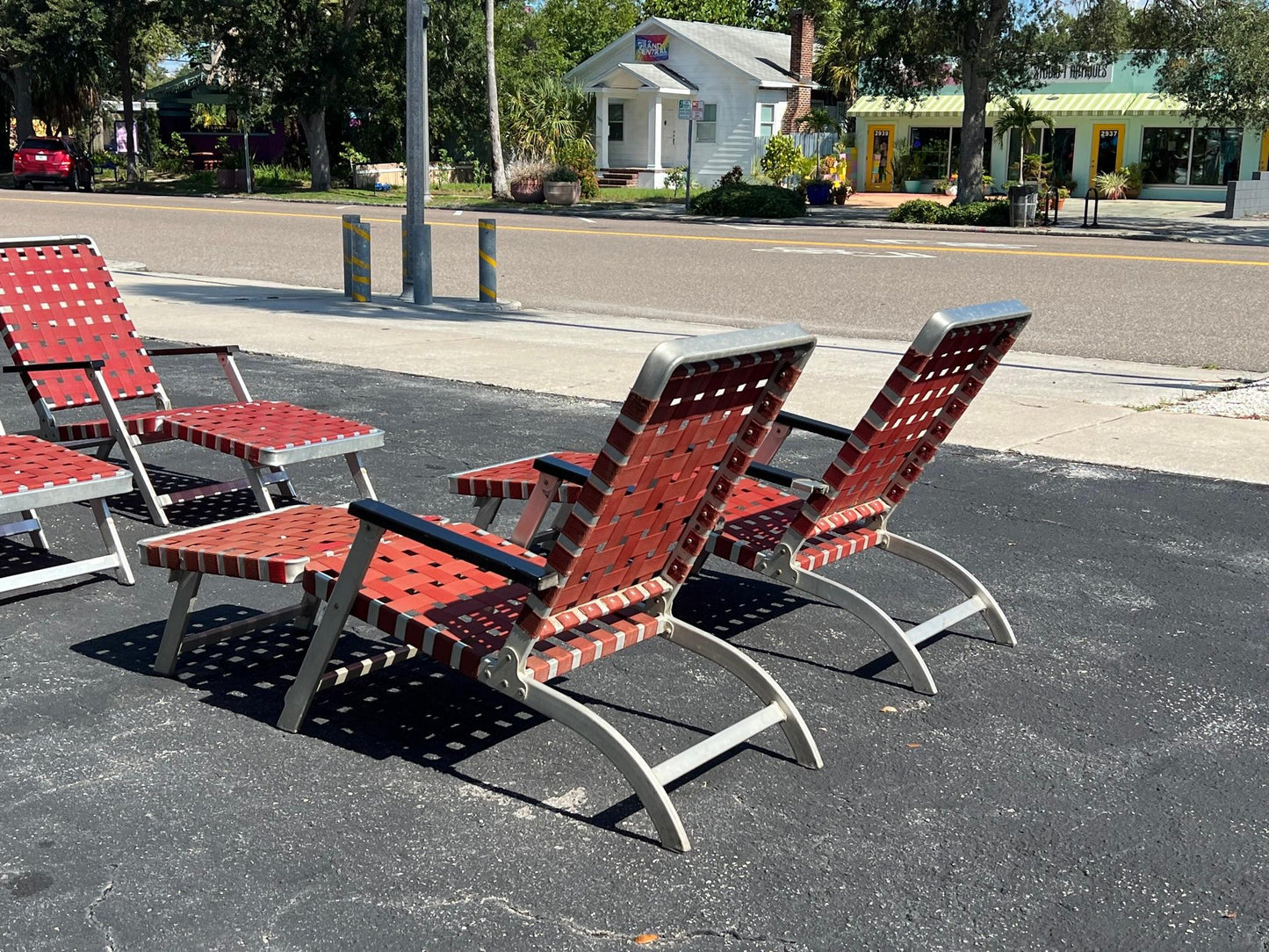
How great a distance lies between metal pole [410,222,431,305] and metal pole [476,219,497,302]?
0.56 metres

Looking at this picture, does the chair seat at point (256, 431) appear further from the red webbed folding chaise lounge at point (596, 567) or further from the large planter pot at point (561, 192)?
the large planter pot at point (561, 192)

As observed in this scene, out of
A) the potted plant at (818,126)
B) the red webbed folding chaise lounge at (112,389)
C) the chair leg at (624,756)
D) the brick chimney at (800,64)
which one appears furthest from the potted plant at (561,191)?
the chair leg at (624,756)

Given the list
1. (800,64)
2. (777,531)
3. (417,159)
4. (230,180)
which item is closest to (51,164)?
(230,180)

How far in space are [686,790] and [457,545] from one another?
90 centimetres

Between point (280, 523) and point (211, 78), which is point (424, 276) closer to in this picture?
point (280, 523)

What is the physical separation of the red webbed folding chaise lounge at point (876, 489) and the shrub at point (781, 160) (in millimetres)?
38864

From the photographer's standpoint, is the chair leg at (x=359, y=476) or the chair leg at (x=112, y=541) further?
the chair leg at (x=359, y=476)

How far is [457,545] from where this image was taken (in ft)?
11.4

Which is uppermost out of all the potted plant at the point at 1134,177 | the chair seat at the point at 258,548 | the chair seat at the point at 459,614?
the potted plant at the point at 1134,177

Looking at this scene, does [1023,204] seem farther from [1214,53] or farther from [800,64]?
[800,64]

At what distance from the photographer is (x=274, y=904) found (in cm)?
309

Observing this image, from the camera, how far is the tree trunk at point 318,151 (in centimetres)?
4322

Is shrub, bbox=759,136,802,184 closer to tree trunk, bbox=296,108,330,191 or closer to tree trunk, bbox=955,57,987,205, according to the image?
tree trunk, bbox=955,57,987,205

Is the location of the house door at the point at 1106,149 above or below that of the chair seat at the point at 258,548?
above
